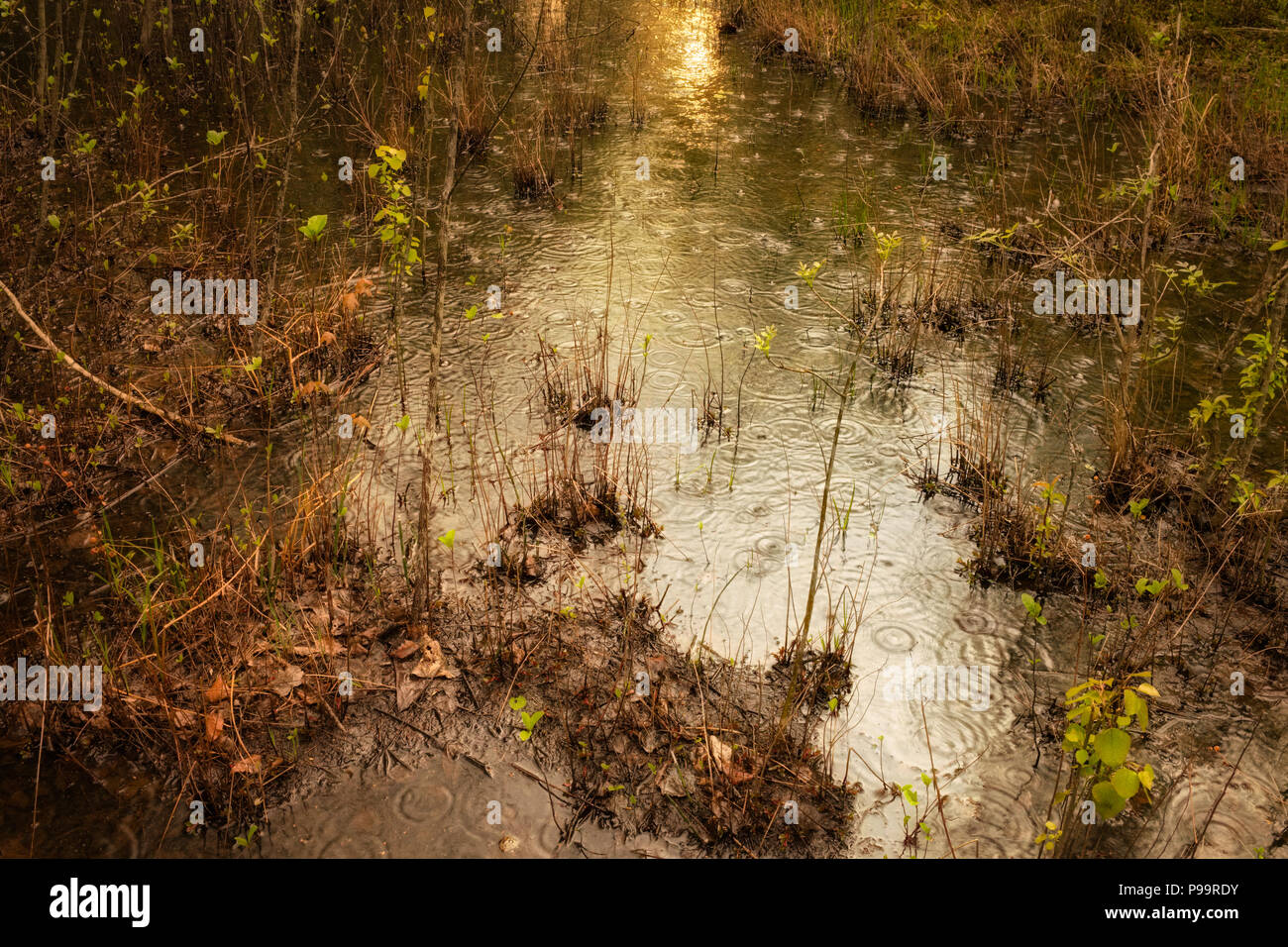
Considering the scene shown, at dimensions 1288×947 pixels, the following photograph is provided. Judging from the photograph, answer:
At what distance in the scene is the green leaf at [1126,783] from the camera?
237cm

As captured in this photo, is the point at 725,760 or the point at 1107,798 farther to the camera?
the point at 725,760

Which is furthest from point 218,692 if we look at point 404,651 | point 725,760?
point 725,760

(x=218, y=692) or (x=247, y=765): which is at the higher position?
(x=218, y=692)

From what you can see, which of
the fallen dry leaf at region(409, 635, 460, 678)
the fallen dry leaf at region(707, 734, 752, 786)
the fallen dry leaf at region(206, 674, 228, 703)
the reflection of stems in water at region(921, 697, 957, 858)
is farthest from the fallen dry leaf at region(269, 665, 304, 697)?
the reflection of stems in water at region(921, 697, 957, 858)

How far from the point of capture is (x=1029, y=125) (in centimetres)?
838

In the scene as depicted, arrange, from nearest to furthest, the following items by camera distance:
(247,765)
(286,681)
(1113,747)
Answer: (1113,747) → (247,765) → (286,681)

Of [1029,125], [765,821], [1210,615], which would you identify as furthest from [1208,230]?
[765,821]

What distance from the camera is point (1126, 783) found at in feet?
7.81

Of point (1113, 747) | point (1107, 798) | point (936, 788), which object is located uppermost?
point (1113, 747)

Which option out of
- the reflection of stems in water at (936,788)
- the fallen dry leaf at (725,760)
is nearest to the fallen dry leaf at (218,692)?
the fallen dry leaf at (725,760)

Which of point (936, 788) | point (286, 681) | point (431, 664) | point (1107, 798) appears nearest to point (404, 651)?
point (431, 664)

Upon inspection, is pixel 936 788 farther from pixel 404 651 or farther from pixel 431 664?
pixel 404 651

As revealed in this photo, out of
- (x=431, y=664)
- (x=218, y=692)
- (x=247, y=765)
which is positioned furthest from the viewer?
(x=431, y=664)

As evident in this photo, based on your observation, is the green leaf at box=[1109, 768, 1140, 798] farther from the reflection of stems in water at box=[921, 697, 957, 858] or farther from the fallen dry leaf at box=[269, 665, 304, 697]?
the fallen dry leaf at box=[269, 665, 304, 697]
